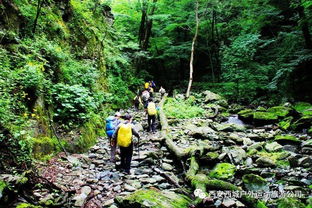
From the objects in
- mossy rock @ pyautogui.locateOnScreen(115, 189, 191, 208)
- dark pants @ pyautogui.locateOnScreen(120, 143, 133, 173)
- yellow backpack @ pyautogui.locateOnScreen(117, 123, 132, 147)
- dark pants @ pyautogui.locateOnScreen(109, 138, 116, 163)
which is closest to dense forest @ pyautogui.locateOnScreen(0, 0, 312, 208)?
mossy rock @ pyautogui.locateOnScreen(115, 189, 191, 208)

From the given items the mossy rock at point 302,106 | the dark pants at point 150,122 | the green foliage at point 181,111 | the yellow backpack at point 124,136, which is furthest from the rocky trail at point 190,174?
the green foliage at point 181,111

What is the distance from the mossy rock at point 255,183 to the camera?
18.8 ft

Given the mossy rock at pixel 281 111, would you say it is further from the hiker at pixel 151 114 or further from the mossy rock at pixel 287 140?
the hiker at pixel 151 114

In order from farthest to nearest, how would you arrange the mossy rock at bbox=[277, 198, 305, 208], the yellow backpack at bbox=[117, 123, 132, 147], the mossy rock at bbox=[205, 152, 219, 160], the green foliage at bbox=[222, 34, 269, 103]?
1. the green foliage at bbox=[222, 34, 269, 103]
2. the mossy rock at bbox=[205, 152, 219, 160]
3. the yellow backpack at bbox=[117, 123, 132, 147]
4. the mossy rock at bbox=[277, 198, 305, 208]

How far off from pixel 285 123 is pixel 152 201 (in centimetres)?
965

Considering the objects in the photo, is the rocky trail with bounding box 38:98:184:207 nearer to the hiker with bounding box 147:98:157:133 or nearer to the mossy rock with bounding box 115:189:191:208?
the mossy rock with bounding box 115:189:191:208

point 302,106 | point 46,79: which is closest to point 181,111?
point 302,106

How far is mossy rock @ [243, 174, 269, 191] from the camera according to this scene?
5719mm

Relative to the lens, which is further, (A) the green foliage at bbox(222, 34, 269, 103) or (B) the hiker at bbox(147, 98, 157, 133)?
(A) the green foliage at bbox(222, 34, 269, 103)

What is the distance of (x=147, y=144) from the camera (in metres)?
9.87

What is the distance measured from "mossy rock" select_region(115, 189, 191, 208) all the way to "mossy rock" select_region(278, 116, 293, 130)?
8.35 metres

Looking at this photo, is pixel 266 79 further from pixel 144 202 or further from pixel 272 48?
pixel 144 202

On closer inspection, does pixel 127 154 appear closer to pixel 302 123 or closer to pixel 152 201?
pixel 152 201

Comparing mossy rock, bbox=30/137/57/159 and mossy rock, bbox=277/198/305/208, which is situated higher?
mossy rock, bbox=30/137/57/159
